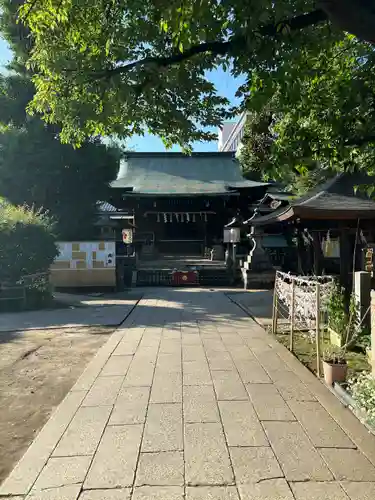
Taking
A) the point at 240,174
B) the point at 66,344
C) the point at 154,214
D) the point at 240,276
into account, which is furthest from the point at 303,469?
the point at 240,174

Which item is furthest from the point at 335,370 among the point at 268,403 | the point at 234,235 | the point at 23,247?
the point at 234,235

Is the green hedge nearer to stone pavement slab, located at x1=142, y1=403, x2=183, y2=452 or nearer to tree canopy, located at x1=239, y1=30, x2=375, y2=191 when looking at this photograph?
tree canopy, located at x1=239, y1=30, x2=375, y2=191

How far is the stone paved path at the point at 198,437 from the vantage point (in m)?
2.73

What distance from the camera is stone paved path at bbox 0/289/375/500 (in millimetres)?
2729

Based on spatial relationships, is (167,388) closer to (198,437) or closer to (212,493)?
(198,437)

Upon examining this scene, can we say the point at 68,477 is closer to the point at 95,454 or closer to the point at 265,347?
the point at 95,454

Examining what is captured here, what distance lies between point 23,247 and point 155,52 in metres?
8.65

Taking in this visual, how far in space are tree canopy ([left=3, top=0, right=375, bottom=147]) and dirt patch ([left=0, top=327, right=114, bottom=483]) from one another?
3.24 m

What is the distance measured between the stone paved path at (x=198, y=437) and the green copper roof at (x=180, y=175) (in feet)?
62.4

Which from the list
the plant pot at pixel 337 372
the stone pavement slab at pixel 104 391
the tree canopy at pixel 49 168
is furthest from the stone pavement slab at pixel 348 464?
the tree canopy at pixel 49 168

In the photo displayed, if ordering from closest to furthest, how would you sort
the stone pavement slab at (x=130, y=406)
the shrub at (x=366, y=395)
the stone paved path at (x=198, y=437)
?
1. the stone paved path at (x=198, y=437)
2. the shrub at (x=366, y=395)
3. the stone pavement slab at (x=130, y=406)

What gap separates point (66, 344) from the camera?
7.26 m

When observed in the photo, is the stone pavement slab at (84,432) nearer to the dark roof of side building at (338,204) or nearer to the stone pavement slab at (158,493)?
the stone pavement slab at (158,493)

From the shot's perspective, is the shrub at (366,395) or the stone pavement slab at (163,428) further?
the shrub at (366,395)
